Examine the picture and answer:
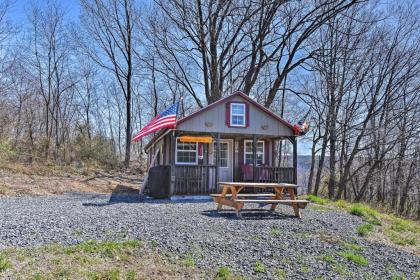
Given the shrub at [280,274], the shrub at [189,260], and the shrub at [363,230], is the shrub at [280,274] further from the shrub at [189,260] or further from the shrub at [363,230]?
the shrub at [363,230]

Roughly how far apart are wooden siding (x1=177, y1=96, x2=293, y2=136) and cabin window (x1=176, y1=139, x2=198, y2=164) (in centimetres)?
136

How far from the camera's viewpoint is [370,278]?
531 cm

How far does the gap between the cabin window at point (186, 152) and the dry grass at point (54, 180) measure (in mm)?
4581

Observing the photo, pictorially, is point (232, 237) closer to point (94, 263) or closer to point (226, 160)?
point (94, 263)

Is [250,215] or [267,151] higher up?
[267,151]

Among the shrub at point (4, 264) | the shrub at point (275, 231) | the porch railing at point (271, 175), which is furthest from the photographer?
the porch railing at point (271, 175)

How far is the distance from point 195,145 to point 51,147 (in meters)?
13.4

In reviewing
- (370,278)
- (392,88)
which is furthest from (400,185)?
(370,278)

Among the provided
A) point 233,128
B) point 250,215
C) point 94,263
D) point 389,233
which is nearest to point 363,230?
point 389,233

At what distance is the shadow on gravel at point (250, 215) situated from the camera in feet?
31.5

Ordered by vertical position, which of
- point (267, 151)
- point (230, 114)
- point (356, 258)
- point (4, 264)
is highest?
point (230, 114)

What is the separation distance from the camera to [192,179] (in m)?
14.8

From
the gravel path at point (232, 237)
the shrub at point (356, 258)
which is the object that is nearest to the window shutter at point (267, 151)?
the gravel path at point (232, 237)

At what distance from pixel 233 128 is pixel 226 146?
5.61 feet
